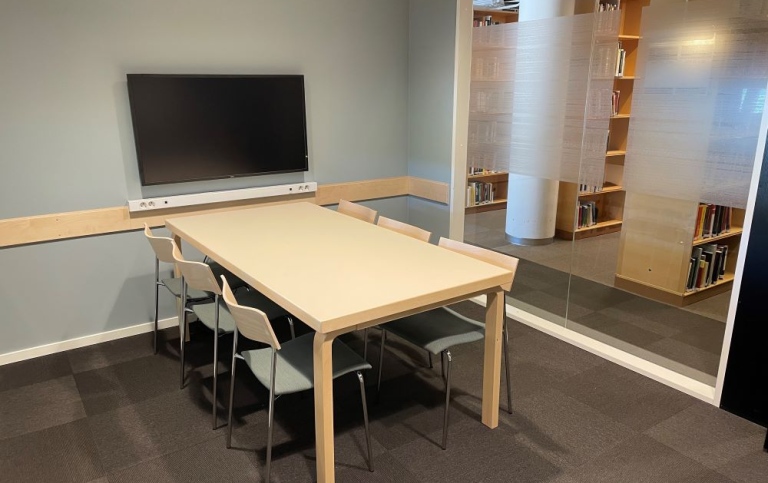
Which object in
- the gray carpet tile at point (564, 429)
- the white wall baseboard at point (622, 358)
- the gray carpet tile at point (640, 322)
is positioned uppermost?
the gray carpet tile at point (640, 322)

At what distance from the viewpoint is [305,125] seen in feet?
13.0

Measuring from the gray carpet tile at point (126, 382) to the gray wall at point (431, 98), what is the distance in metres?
2.30

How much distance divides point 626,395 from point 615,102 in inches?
69.3

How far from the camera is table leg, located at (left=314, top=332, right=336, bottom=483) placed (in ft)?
6.31

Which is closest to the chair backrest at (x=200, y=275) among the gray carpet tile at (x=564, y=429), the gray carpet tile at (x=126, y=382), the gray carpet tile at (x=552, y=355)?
the gray carpet tile at (x=126, y=382)

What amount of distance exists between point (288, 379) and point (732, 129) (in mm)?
2384

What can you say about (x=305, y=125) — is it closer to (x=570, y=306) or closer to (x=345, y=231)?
(x=345, y=231)

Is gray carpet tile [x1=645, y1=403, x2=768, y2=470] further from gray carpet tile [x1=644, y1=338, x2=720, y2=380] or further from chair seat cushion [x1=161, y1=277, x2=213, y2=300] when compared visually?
chair seat cushion [x1=161, y1=277, x2=213, y2=300]

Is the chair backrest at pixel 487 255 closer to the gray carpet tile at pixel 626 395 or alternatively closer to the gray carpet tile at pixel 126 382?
the gray carpet tile at pixel 626 395

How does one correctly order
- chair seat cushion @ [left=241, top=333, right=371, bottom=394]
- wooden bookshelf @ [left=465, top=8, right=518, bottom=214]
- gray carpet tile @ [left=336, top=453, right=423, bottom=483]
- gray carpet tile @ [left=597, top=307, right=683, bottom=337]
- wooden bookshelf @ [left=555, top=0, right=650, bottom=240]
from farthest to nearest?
wooden bookshelf @ [left=465, top=8, right=518, bottom=214], gray carpet tile @ [left=597, top=307, right=683, bottom=337], wooden bookshelf @ [left=555, top=0, right=650, bottom=240], gray carpet tile @ [left=336, top=453, right=423, bottom=483], chair seat cushion @ [left=241, top=333, right=371, bottom=394]

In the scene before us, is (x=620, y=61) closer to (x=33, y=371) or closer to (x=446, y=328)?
(x=446, y=328)

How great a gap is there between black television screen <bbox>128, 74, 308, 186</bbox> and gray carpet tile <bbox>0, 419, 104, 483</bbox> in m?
1.54

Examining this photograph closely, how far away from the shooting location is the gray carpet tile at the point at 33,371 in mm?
3072

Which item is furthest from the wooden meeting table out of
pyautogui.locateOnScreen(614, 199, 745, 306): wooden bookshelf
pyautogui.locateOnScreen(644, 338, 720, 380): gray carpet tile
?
pyautogui.locateOnScreen(614, 199, 745, 306): wooden bookshelf
